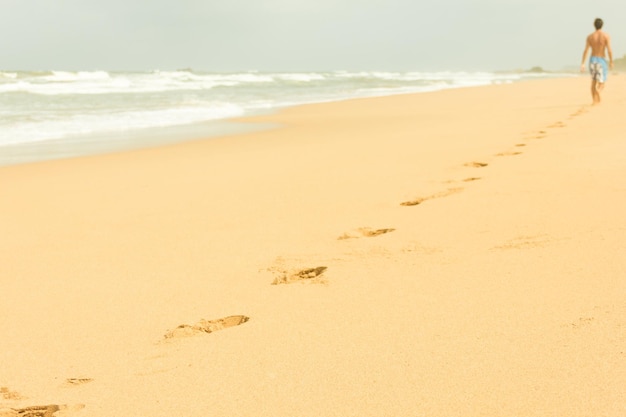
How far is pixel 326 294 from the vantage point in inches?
90.9

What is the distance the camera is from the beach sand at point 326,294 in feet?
5.21

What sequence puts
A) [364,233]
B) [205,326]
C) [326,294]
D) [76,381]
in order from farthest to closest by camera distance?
1. [364,233]
2. [326,294]
3. [205,326]
4. [76,381]

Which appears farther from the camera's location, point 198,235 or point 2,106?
point 2,106

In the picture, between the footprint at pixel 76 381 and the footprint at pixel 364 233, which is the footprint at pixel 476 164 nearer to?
the footprint at pixel 364 233

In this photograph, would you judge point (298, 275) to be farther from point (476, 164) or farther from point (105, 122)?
point (105, 122)

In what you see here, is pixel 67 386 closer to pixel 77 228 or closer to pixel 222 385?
pixel 222 385

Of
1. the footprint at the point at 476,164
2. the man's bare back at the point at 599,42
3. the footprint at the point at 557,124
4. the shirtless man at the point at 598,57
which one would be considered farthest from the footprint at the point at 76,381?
the man's bare back at the point at 599,42

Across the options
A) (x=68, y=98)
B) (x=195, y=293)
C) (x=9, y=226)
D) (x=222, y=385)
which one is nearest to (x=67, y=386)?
(x=222, y=385)

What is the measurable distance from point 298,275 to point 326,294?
29 cm

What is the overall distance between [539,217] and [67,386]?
6.88 feet

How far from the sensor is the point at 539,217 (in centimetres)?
304

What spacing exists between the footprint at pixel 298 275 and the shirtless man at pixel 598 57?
9.63 meters

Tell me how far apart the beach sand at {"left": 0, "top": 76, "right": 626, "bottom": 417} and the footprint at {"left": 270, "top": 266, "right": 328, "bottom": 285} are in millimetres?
11

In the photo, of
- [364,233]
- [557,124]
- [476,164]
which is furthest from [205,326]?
[557,124]
